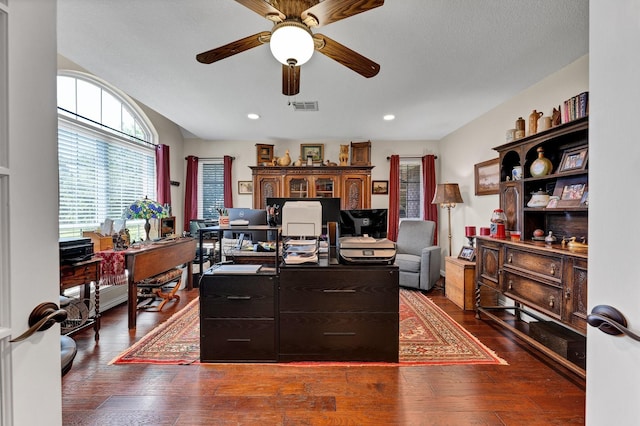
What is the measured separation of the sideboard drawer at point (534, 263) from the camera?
2.02 meters

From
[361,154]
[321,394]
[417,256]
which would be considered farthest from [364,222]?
[361,154]

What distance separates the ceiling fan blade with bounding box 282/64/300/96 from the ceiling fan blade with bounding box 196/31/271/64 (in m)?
0.24

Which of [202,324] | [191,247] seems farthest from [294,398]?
[191,247]

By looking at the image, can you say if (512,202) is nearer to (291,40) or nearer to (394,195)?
(394,195)

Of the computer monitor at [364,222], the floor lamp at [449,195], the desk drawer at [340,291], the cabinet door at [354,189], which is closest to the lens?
the desk drawer at [340,291]

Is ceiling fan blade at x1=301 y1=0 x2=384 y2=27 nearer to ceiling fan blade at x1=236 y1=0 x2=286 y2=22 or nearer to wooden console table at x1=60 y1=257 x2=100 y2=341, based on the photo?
ceiling fan blade at x1=236 y1=0 x2=286 y2=22

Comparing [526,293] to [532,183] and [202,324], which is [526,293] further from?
[202,324]

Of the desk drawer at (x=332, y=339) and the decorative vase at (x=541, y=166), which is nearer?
the desk drawer at (x=332, y=339)

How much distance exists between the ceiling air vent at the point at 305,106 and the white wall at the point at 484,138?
2.27 m

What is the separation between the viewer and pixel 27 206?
24.3 inches

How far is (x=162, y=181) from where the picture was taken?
422cm

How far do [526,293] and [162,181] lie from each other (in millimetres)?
4612

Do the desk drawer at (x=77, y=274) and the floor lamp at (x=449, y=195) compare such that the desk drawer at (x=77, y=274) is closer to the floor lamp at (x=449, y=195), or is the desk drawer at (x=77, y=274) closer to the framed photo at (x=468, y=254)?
the framed photo at (x=468, y=254)

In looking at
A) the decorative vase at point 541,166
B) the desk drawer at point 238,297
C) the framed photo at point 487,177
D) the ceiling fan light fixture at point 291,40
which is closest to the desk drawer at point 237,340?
the desk drawer at point 238,297
